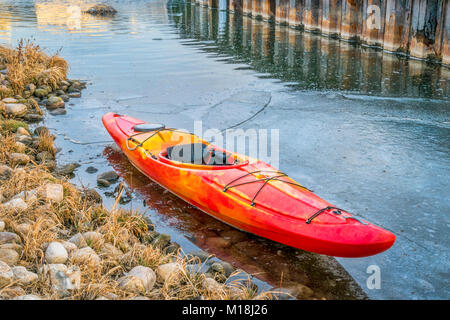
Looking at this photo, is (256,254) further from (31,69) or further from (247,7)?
(247,7)

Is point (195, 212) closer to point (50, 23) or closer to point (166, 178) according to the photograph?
point (166, 178)

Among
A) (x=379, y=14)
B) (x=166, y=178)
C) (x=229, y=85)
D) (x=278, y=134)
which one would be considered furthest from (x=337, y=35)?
(x=166, y=178)

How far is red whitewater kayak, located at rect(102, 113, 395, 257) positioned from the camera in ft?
15.5

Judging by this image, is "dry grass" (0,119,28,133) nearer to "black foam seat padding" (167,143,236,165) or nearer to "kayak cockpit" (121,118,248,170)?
"kayak cockpit" (121,118,248,170)

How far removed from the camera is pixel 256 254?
5336mm

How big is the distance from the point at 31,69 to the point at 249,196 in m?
7.97

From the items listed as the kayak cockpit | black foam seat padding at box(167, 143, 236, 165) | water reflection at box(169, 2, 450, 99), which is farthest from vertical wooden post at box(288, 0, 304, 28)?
black foam seat padding at box(167, 143, 236, 165)

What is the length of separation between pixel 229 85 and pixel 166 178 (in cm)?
596

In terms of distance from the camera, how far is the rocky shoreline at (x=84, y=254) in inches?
156

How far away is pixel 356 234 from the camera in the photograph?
15.2 feet

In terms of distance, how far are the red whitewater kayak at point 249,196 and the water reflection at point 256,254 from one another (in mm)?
142

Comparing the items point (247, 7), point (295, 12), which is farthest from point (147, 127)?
point (247, 7)

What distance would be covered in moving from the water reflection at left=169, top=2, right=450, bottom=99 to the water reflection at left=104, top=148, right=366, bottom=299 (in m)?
6.23
